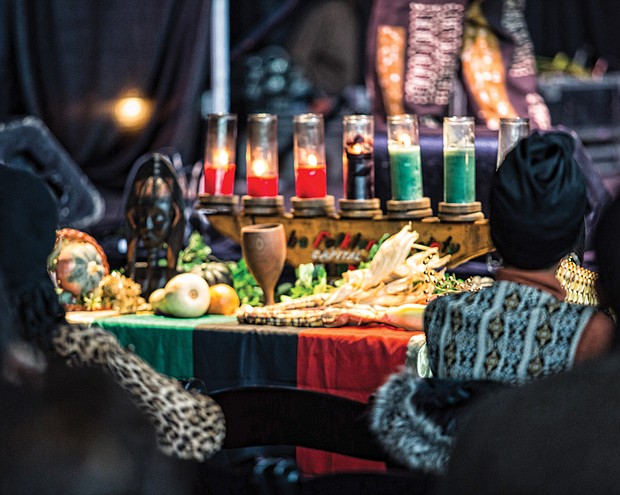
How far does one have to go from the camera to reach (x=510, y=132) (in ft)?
11.7

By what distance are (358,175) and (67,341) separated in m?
1.69

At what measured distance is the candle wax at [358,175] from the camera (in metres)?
3.62

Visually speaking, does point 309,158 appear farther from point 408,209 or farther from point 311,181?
point 408,209

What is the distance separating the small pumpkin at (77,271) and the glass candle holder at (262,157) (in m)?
0.53

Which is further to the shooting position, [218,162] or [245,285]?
[218,162]

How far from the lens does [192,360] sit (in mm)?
3219

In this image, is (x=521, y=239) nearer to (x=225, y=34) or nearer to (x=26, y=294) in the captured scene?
(x=26, y=294)

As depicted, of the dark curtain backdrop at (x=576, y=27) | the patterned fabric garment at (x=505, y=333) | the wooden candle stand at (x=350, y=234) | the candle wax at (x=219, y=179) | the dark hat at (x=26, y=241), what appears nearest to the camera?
the dark hat at (x=26, y=241)

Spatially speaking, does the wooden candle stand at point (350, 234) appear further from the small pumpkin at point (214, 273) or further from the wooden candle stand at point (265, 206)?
the small pumpkin at point (214, 273)

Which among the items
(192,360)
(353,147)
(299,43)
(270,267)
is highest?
(299,43)

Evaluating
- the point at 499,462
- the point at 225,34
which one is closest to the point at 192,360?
the point at 499,462

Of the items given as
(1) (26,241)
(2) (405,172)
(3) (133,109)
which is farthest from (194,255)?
(3) (133,109)

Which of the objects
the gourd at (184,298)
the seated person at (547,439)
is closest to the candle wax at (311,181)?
the gourd at (184,298)

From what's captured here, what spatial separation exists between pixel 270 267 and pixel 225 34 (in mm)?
4267
